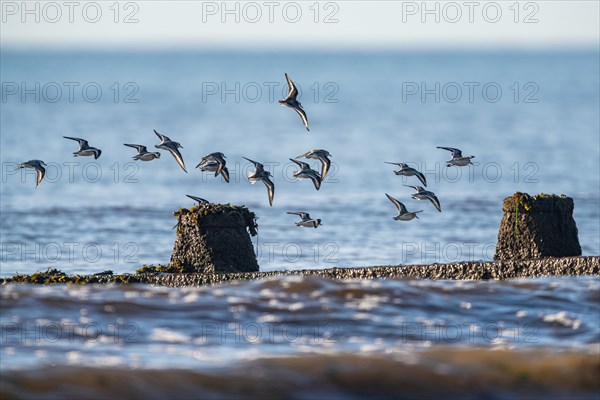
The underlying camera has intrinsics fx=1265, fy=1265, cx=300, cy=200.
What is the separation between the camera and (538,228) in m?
16.3

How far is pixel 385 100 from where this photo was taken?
124 meters

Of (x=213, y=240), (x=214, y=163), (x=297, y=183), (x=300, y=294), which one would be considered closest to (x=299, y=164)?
(x=214, y=163)

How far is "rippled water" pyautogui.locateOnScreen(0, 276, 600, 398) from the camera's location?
1159 cm

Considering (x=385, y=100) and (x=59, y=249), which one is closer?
(x=59, y=249)

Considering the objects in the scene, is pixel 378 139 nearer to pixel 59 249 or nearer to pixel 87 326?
pixel 59 249

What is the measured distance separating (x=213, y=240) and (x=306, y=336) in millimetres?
3339

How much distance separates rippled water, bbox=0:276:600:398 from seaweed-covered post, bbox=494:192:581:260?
4.16ft

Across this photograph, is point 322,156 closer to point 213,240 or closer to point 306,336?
point 213,240

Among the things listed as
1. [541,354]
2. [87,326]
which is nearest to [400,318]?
[541,354]

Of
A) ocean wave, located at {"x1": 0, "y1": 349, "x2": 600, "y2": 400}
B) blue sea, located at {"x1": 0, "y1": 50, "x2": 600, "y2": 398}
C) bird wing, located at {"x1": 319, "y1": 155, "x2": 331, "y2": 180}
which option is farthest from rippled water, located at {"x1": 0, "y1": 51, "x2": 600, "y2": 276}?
ocean wave, located at {"x1": 0, "y1": 349, "x2": 600, "y2": 400}

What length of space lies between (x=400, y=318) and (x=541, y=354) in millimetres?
1936

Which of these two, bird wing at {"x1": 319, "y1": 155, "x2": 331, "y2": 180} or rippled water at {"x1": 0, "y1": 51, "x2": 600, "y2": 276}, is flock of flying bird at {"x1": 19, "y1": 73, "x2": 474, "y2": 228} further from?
rippled water at {"x1": 0, "y1": 51, "x2": 600, "y2": 276}

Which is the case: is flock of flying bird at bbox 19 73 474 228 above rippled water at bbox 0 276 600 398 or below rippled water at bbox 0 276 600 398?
above

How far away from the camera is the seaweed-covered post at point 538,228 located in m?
16.3
